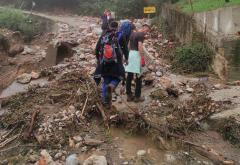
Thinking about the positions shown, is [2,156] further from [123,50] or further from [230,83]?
[230,83]

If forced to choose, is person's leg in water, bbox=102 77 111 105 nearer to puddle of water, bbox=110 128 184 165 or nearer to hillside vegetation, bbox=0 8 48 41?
puddle of water, bbox=110 128 184 165

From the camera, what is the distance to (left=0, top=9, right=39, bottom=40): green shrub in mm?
21578

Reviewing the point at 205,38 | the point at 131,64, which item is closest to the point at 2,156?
the point at 131,64

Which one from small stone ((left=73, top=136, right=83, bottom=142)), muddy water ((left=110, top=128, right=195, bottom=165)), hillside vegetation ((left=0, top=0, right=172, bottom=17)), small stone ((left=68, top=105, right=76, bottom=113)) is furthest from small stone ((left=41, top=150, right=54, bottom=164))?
hillside vegetation ((left=0, top=0, right=172, bottom=17))

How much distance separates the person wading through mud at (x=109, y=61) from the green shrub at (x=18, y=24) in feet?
45.3

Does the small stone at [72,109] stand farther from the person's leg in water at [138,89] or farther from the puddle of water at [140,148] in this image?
the person's leg in water at [138,89]

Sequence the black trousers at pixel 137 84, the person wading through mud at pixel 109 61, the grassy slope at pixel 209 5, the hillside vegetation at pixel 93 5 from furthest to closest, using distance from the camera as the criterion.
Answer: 1. the hillside vegetation at pixel 93 5
2. the grassy slope at pixel 209 5
3. the black trousers at pixel 137 84
4. the person wading through mud at pixel 109 61

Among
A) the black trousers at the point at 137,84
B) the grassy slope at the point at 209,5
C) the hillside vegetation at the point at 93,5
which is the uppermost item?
the hillside vegetation at the point at 93,5

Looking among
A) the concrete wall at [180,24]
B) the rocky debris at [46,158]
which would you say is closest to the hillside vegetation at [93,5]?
the concrete wall at [180,24]

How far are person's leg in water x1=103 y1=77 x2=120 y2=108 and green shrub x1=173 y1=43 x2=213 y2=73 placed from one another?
336 centimetres

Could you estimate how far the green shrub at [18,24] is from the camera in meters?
21.6

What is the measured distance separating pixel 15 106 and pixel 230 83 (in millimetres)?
4863

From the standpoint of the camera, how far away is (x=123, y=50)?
A: 29.2 ft

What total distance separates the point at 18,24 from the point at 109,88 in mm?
14705
